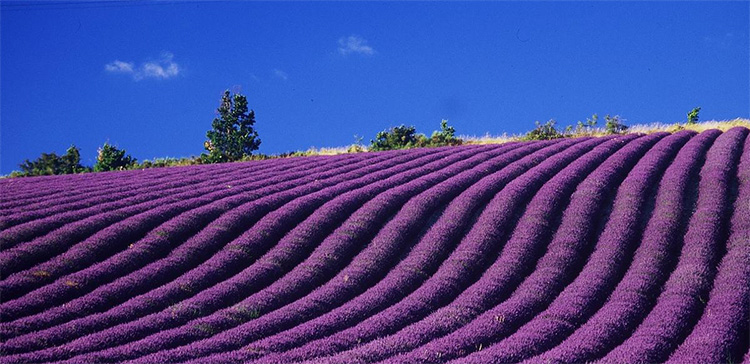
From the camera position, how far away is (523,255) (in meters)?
12.1

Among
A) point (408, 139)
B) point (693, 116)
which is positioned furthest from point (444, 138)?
point (693, 116)

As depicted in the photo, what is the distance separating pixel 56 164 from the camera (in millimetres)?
39719

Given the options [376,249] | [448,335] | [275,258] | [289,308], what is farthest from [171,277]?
[448,335]

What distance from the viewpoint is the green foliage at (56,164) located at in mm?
38094

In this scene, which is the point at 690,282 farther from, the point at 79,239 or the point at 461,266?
the point at 79,239

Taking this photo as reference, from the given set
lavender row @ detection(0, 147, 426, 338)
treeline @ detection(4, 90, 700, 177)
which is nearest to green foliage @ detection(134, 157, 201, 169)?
treeline @ detection(4, 90, 700, 177)

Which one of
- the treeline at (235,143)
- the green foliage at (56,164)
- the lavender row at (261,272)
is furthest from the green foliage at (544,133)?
the green foliage at (56,164)

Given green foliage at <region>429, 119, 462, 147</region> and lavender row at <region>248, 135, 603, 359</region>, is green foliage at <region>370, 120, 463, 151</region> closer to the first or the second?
green foliage at <region>429, 119, 462, 147</region>

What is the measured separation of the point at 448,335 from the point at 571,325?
175cm

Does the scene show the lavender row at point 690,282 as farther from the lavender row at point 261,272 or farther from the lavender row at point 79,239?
the lavender row at point 79,239

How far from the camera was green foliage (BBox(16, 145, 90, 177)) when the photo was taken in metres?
38.1

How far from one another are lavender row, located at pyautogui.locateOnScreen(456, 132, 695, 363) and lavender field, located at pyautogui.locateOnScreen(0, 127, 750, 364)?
47 millimetres

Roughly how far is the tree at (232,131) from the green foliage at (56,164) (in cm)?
767

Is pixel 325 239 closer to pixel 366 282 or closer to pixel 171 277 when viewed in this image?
pixel 366 282
